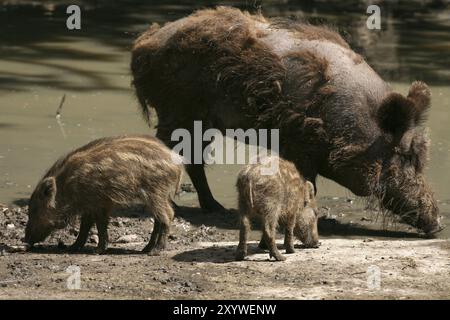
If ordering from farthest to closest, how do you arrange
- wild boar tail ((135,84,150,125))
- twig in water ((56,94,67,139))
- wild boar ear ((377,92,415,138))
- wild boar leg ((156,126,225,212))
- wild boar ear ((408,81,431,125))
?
1. twig in water ((56,94,67,139))
2. wild boar tail ((135,84,150,125))
3. wild boar leg ((156,126,225,212))
4. wild boar ear ((408,81,431,125))
5. wild boar ear ((377,92,415,138))

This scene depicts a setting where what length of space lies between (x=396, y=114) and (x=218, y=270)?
2.54 metres


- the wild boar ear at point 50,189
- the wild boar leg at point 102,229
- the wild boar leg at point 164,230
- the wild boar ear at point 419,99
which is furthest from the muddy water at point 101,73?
the wild boar leg at point 164,230

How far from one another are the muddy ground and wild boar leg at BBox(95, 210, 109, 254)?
78 millimetres

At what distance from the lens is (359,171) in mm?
9383

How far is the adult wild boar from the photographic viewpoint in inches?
368

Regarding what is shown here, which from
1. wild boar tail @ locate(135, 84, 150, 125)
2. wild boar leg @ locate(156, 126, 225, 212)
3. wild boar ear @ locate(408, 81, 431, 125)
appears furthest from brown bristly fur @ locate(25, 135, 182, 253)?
wild boar ear @ locate(408, 81, 431, 125)

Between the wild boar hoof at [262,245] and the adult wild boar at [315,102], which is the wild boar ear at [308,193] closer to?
the wild boar hoof at [262,245]

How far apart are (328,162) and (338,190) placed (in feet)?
4.45

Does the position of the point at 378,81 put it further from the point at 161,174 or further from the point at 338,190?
the point at 161,174

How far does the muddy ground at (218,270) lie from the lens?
272 inches

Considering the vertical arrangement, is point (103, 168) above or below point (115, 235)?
above

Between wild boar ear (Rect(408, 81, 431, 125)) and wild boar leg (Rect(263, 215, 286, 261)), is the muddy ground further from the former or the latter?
wild boar ear (Rect(408, 81, 431, 125))

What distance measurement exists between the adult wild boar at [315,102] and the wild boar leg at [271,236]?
1.79 m
